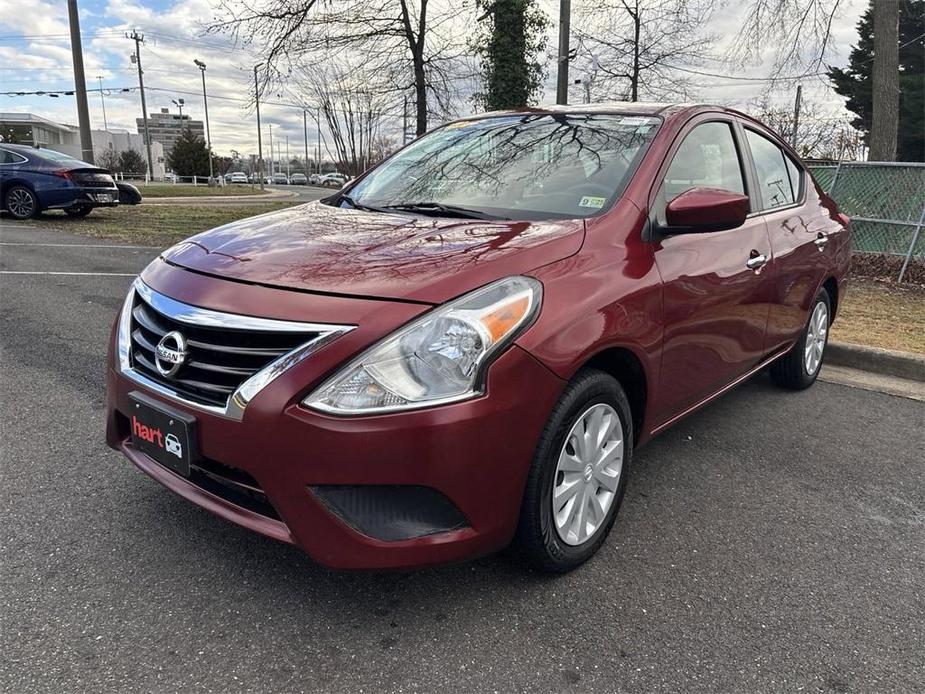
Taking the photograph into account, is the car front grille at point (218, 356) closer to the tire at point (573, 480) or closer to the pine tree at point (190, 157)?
the tire at point (573, 480)

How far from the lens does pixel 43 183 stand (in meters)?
12.1

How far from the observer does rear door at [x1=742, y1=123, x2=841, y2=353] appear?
11.6 ft

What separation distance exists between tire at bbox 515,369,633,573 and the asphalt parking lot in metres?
0.13

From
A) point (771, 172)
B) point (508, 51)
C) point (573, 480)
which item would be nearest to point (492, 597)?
point (573, 480)

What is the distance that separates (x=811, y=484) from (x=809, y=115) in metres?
27.4

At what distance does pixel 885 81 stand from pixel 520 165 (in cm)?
909

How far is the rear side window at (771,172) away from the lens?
3.61 meters

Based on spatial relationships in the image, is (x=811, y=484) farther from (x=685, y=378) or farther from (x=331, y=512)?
(x=331, y=512)

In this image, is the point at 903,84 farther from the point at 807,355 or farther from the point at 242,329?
the point at 242,329

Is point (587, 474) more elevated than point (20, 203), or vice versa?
point (20, 203)

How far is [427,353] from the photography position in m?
1.86

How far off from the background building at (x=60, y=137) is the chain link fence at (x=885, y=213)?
56420 millimetres

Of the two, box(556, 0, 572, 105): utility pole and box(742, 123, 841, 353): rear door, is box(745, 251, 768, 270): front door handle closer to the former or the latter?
box(742, 123, 841, 353): rear door

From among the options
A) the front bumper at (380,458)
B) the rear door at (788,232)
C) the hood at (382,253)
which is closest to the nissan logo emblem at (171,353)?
the front bumper at (380,458)
